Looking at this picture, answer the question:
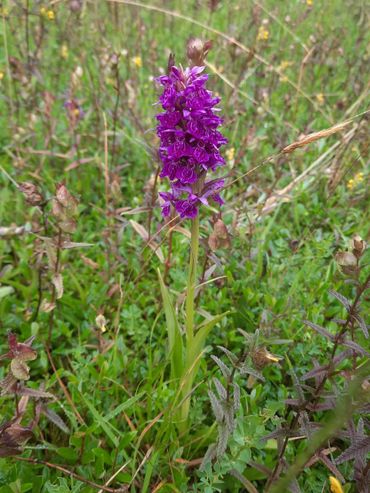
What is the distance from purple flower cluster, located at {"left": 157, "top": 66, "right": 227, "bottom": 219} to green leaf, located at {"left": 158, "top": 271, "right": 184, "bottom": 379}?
1.02 feet

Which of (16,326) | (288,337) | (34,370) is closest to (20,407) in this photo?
(34,370)

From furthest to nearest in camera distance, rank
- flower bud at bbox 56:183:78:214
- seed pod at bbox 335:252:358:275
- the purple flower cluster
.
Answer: flower bud at bbox 56:183:78:214, seed pod at bbox 335:252:358:275, the purple flower cluster

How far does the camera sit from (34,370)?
5.61 ft

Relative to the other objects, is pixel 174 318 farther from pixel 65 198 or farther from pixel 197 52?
pixel 197 52

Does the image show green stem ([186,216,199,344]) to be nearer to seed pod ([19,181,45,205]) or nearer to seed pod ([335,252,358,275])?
seed pod ([335,252,358,275])

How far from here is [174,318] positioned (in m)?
1.33

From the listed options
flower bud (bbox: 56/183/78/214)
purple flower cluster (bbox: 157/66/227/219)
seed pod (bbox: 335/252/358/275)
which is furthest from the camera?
flower bud (bbox: 56/183/78/214)

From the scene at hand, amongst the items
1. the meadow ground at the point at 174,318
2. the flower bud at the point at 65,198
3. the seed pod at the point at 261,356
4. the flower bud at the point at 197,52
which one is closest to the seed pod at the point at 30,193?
the meadow ground at the point at 174,318

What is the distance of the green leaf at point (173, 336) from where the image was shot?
1.30 m

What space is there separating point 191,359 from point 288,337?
550 millimetres

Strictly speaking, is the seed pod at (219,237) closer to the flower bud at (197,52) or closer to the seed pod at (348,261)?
the seed pod at (348,261)

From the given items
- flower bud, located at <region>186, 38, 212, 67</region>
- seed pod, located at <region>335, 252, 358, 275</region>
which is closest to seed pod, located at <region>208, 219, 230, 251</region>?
seed pod, located at <region>335, 252, 358, 275</region>

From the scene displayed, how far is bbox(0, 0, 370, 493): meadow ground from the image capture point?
1.23m

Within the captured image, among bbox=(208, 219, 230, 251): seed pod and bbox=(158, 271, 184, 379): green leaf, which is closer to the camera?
bbox=(158, 271, 184, 379): green leaf
